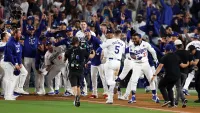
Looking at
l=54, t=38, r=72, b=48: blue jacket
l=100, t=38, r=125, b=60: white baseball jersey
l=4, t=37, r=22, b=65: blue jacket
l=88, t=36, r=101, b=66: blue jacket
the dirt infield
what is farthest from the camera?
l=54, t=38, r=72, b=48: blue jacket

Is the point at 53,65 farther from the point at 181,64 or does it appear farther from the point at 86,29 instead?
the point at 181,64

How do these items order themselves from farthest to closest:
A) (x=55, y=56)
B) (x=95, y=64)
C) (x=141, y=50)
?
(x=55, y=56) → (x=95, y=64) → (x=141, y=50)

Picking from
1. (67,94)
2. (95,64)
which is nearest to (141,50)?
(95,64)

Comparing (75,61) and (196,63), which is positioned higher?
(196,63)

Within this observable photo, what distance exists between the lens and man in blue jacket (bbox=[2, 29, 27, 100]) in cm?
2036

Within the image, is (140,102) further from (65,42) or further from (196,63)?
(65,42)

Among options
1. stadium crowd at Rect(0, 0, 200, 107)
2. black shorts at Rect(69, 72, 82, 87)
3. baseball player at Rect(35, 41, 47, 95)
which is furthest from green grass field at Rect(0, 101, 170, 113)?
baseball player at Rect(35, 41, 47, 95)

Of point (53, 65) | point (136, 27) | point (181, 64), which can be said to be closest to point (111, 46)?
point (181, 64)

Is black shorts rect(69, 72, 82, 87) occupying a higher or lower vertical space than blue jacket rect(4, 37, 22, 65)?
lower

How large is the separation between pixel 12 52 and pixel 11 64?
46 centimetres

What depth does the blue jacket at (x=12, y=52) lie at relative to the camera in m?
20.3

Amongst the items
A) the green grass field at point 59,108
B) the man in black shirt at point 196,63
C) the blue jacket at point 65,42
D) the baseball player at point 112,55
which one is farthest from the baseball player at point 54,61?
the man in black shirt at point 196,63

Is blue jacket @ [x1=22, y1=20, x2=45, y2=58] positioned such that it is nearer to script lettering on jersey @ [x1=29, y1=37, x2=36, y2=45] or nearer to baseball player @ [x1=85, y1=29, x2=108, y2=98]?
script lettering on jersey @ [x1=29, y1=37, x2=36, y2=45]

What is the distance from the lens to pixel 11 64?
2067cm
